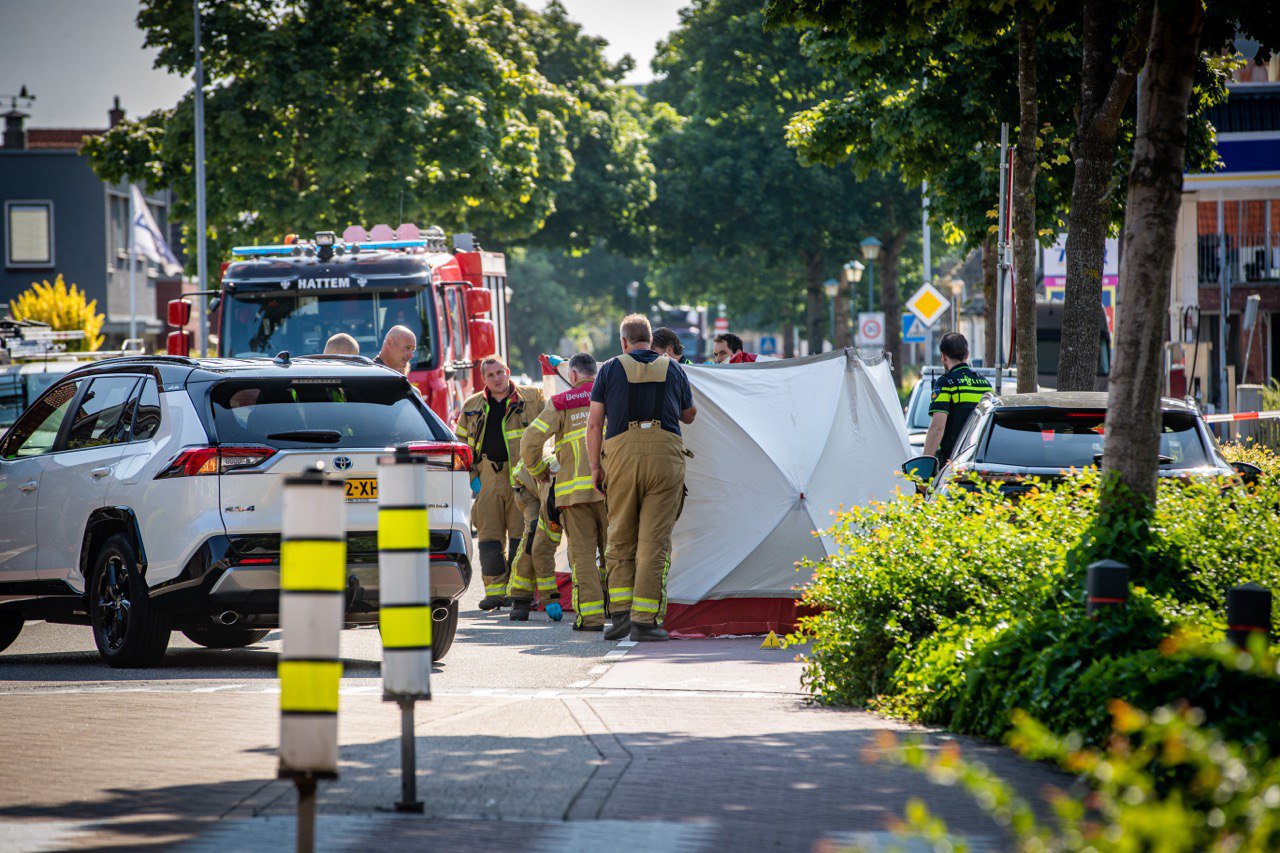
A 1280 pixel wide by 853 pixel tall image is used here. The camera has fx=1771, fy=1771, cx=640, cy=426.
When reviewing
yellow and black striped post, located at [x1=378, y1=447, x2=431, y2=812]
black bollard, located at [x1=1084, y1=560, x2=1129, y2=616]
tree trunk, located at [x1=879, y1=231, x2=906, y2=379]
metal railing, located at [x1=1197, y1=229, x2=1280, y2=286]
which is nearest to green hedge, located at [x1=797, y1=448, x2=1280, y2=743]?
black bollard, located at [x1=1084, y1=560, x2=1129, y2=616]

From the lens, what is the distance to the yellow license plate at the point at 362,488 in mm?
9820

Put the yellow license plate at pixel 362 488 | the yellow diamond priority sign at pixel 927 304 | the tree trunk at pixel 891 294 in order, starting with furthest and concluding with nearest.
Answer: the tree trunk at pixel 891 294, the yellow diamond priority sign at pixel 927 304, the yellow license plate at pixel 362 488

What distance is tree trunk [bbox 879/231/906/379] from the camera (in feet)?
167

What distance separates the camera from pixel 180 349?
1838 cm

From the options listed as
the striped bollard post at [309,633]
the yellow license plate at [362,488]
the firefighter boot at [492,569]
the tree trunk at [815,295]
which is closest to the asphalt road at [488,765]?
the striped bollard post at [309,633]

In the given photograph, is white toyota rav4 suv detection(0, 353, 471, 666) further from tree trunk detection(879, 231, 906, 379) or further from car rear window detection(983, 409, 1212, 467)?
tree trunk detection(879, 231, 906, 379)

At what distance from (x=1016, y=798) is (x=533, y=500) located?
775 cm

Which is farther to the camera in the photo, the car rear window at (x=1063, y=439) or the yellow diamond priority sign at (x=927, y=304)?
the yellow diamond priority sign at (x=927, y=304)

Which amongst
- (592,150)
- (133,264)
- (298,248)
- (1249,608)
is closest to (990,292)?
(298,248)

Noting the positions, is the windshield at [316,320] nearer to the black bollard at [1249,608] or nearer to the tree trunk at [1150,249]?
the tree trunk at [1150,249]

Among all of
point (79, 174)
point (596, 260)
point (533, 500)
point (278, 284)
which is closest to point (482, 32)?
point (79, 174)

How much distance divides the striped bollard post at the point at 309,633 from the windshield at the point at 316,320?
1344 cm

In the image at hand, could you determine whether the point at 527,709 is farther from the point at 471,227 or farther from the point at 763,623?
the point at 471,227

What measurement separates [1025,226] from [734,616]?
7162 mm
